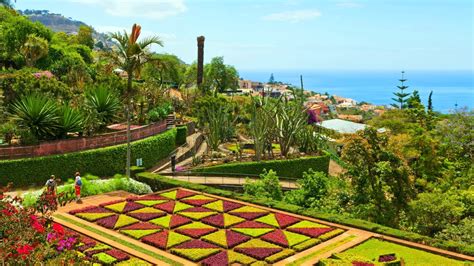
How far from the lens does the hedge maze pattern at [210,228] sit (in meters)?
14.8

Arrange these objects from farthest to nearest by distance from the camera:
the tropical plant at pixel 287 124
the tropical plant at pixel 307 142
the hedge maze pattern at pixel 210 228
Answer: the tropical plant at pixel 307 142 → the tropical plant at pixel 287 124 → the hedge maze pattern at pixel 210 228

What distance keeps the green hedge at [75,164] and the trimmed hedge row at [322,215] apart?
2.73 meters

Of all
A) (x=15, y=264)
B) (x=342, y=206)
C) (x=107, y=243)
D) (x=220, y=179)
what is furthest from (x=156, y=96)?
(x=15, y=264)

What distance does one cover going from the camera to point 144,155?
29.3 m

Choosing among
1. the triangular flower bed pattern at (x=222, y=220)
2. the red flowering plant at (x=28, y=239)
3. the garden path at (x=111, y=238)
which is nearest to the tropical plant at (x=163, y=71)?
the garden path at (x=111, y=238)

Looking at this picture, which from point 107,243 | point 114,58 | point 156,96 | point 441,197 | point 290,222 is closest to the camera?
point 107,243

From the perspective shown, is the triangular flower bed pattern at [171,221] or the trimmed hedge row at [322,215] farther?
the triangular flower bed pattern at [171,221]

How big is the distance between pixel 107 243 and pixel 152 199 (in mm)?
5531

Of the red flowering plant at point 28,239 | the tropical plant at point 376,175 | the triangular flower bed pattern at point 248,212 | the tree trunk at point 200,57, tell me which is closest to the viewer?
the red flowering plant at point 28,239

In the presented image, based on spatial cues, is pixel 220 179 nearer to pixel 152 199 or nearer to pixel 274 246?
pixel 152 199

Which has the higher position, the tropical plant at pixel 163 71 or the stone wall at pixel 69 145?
the tropical plant at pixel 163 71

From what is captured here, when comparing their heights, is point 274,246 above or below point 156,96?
below

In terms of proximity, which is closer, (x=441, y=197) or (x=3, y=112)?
(x=441, y=197)

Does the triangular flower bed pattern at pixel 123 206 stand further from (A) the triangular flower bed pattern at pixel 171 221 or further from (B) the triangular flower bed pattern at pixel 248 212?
(B) the triangular flower bed pattern at pixel 248 212
